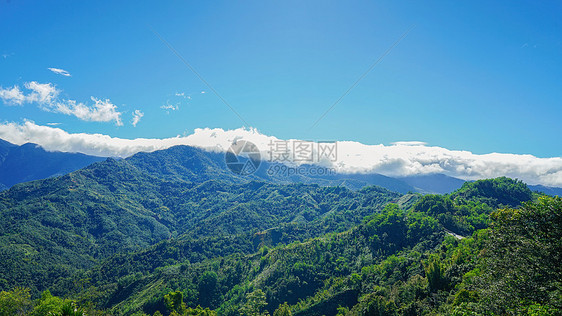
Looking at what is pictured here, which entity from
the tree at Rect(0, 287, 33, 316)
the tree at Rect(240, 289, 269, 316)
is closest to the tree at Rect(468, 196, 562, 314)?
the tree at Rect(240, 289, 269, 316)

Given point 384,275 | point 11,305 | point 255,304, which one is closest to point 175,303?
point 255,304

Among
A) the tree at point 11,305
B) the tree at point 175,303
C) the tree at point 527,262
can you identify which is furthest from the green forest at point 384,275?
the tree at point 175,303

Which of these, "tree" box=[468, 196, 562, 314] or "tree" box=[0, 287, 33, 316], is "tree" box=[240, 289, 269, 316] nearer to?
"tree" box=[0, 287, 33, 316]

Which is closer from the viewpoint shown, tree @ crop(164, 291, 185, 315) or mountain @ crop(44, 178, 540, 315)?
mountain @ crop(44, 178, 540, 315)

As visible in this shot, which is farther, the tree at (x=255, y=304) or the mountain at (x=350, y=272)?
the tree at (x=255, y=304)

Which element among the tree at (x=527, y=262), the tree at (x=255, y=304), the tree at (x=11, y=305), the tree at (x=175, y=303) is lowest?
the tree at (x=255, y=304)

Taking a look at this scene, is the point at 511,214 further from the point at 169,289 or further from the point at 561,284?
the point at 169,289

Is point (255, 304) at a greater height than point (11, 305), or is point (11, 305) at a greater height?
point (11, 305)

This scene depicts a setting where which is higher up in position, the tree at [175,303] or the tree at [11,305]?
the tree at [11,305]

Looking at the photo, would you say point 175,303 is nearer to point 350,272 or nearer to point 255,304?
point 255,304

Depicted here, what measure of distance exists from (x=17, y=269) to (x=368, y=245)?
230m

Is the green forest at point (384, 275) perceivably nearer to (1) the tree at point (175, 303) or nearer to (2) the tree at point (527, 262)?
(2) the tree at point (527, 262)

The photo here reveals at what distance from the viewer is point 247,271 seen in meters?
150

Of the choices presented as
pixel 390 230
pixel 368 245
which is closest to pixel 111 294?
pixel 368 245
